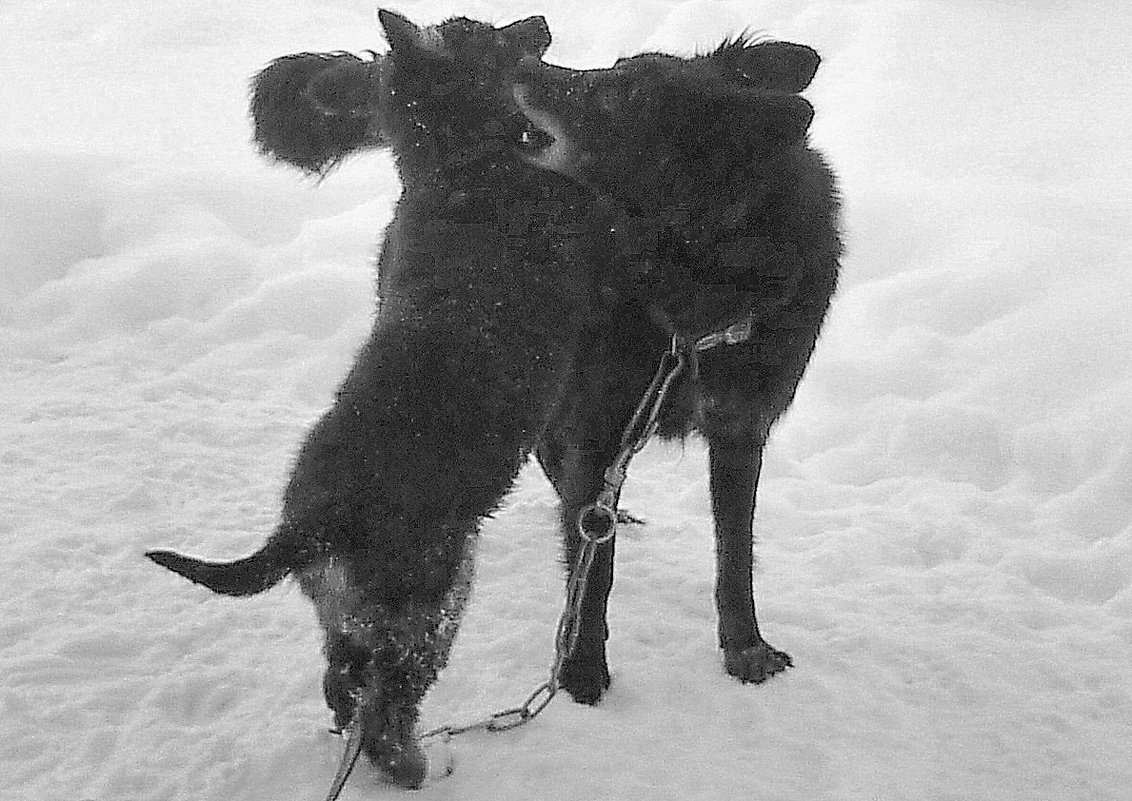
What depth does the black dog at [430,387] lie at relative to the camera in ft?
5.37

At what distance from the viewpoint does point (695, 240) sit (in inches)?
81.8

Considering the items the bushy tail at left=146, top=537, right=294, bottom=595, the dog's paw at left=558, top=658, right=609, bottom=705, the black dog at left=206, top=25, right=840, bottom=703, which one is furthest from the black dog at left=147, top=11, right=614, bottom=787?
the dog's paw at left=558, top=658, right=609, bottom=705

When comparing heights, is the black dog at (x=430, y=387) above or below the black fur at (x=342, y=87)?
below

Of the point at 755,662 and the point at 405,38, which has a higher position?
the point at 405,38

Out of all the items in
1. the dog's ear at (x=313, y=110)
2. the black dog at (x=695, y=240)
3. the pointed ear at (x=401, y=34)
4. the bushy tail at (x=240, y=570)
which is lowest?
the bushy tail at (x=240, y=570)

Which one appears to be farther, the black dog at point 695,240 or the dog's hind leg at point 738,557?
the dog's hind leg at point 738,557

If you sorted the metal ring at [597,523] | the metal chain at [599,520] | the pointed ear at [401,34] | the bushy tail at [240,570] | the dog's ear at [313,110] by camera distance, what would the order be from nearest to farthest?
the bushy tail at [240,570]
the pointed ear at [401,34]
the metal chain at [599,520]
the metal ring at [597,523]
the dog's ear at [313,110]

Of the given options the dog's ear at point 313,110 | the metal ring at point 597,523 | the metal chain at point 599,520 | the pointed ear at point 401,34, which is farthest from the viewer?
the dog's ear at point 313,110

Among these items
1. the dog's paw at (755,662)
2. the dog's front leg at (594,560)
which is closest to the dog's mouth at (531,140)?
the dog's front leg at (594,560)

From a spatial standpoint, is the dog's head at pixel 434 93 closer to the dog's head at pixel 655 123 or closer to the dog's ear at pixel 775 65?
the dog's head at pixel 655 123

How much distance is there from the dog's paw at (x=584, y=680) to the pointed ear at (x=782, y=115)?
3.74 ft

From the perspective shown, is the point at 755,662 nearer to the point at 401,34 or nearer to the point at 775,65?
the point at 775,65

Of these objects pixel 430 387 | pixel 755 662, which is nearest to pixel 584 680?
pixel 755 662

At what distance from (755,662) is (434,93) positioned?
1.39 meters
